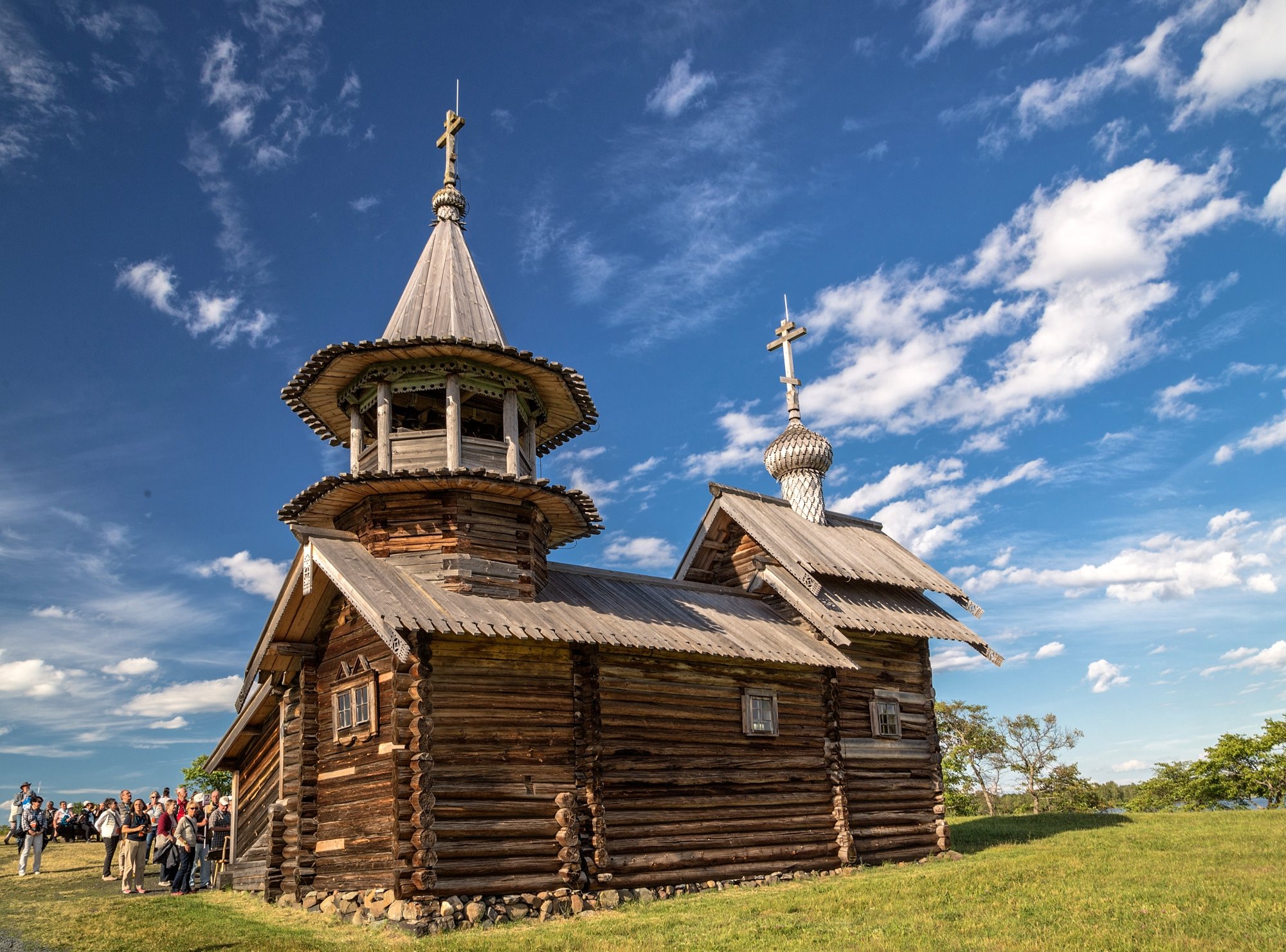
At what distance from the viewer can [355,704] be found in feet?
53.4

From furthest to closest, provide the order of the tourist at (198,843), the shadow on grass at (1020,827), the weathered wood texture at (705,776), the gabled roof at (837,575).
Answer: the shadow on grass at (1020,827) < the gabled roof at (837,575) < the tourist at (198,843) < the weathered wood texture at (705,776)

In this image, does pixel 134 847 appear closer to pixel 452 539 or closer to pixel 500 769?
pixel 500 769

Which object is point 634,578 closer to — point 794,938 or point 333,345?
point 333,345

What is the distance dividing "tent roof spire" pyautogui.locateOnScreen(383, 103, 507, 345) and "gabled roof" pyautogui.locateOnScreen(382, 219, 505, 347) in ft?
0.04

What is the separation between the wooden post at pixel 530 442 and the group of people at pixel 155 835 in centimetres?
969

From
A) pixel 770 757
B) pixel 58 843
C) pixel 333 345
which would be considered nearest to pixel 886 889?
pixel 770 757

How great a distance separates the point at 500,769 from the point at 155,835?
992 cm

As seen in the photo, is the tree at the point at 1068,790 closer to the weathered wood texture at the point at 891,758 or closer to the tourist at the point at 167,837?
the weathered wood texture at the point at 891,758

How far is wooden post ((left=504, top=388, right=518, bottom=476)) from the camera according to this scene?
1783cm

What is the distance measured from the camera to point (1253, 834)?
2181cm

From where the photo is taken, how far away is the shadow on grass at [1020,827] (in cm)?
2380

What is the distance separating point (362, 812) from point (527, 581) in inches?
183

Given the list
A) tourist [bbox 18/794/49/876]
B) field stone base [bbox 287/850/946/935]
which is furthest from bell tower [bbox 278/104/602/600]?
tourist [bbox 18/794/49/876]

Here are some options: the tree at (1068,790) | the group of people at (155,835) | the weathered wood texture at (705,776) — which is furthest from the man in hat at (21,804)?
the tree at (1068,790)
